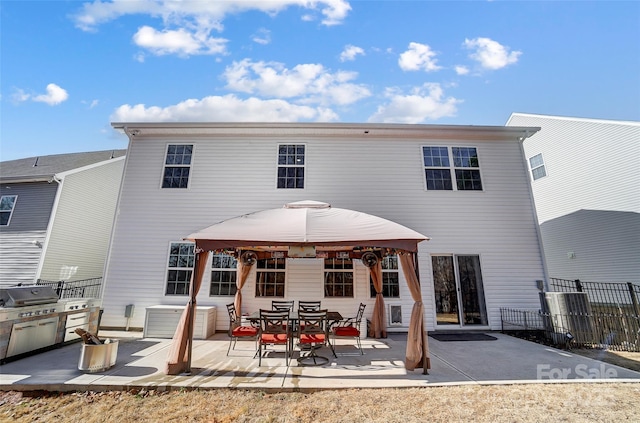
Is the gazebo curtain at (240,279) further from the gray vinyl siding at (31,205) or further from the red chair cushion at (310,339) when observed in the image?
the gray vinyl siding at (31,205)

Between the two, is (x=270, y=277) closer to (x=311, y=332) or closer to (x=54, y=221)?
(x=311, y=332)

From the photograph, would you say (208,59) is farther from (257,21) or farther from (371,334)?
(371,334)

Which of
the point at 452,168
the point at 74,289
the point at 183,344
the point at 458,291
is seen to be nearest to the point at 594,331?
the point at 458,291

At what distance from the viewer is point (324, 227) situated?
5.61 meters

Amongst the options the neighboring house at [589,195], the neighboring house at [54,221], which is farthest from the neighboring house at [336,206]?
the neighboring house at [589,195]

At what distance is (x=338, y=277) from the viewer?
26.9ft

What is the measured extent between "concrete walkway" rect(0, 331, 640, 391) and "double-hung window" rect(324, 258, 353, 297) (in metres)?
1.92

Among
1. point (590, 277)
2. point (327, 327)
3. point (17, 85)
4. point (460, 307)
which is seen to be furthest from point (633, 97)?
point (17, 85)

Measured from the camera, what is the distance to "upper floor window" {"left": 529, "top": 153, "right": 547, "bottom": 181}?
12852 mm

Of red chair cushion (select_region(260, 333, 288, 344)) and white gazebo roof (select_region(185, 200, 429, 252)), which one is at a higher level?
white gazebo roof (select_region(185, 200, 429, 252))

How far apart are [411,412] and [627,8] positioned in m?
12.1

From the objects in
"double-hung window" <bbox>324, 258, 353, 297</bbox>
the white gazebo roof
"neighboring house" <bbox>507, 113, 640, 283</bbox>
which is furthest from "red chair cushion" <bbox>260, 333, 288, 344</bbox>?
"neighboring house" <bbox>507, 113, 640, 283</bbox>

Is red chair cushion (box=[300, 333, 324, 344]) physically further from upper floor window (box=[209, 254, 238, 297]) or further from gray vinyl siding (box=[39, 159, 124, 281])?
gray vinyl siding (box=[39, 159, 124, 281])

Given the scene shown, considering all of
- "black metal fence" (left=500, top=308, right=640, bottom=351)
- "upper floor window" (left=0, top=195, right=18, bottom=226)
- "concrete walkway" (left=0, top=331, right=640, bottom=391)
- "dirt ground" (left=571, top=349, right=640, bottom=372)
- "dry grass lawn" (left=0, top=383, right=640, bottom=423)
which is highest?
"upper floor window" (left=0, top=195, right=18, bottom=226)
